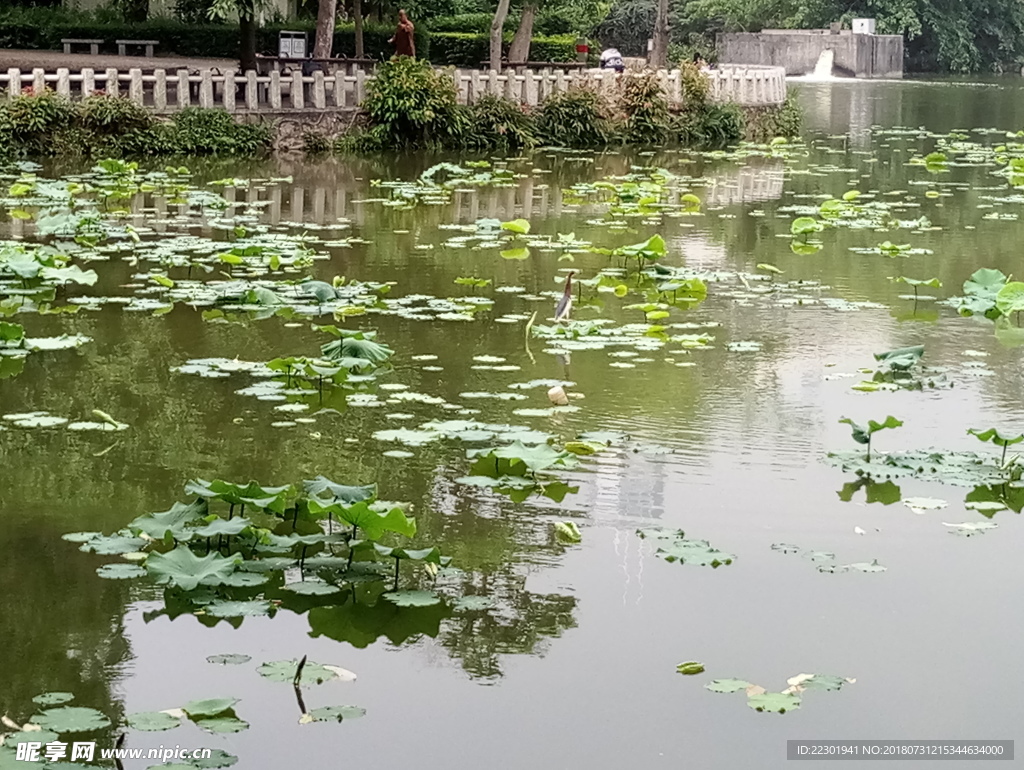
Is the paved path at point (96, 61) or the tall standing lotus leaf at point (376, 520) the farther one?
the paved path at point (96, 61)

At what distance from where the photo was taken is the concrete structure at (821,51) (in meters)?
70.9

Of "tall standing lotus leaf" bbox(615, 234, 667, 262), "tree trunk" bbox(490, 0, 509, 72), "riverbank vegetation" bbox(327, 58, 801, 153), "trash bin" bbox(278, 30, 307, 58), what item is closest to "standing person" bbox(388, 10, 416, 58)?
"riverbank vegetation" bbox(327, 58, 801, 153)

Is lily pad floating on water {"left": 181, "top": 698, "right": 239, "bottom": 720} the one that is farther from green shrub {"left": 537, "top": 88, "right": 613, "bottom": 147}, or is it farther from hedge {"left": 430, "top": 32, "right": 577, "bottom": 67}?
hedge {"left": 430, "top": 32, "right": 577, "bottom": 67}

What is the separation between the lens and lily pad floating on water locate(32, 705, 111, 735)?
4043mm

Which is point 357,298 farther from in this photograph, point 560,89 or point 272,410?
point 560,89

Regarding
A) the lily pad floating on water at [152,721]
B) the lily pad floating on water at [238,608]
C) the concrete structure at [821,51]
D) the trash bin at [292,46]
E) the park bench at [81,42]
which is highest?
the concrete structure at [821,51]

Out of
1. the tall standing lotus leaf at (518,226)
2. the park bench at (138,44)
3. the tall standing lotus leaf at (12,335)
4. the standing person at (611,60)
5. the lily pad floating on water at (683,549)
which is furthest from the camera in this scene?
the standing person at (611,60)

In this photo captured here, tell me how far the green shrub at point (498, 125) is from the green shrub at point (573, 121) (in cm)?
55

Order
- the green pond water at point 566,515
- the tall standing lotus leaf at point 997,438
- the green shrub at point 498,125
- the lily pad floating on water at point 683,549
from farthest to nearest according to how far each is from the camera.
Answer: the green shrub at point 498,125 < the tall standing lotus leaf at point 997,438 < the lily pad floating on water at point 683,549 < the green pond water at point 566,515

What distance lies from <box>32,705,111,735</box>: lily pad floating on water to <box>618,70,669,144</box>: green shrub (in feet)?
73.1

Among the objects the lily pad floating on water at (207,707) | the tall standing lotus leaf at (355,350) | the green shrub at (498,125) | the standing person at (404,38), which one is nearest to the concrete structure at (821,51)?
the standing person at (404,38)

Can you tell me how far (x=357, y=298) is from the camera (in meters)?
10.0

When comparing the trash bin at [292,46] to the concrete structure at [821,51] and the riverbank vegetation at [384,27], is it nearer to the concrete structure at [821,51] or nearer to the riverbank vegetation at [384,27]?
the riverbank vegetation at [384,27]

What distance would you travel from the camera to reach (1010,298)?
961 cm
